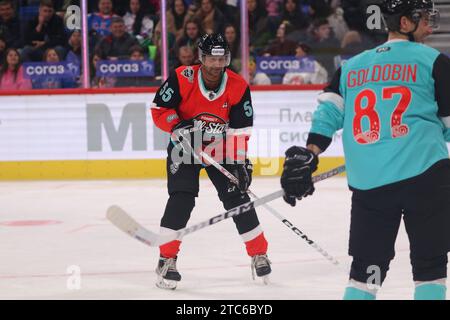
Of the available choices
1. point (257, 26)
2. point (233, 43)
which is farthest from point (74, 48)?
point (257, 26)

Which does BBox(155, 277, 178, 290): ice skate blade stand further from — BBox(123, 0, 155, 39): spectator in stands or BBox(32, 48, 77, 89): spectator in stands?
BBox(32, 48, 77, 89): spectator in stands

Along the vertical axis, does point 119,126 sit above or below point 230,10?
below

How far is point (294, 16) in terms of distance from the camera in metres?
9.08

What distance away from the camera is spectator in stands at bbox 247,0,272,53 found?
29.7 feet

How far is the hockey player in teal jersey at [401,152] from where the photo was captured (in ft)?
8.96

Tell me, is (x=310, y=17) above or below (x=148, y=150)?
above

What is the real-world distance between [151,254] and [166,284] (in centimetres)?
92

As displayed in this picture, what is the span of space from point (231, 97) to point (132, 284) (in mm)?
924

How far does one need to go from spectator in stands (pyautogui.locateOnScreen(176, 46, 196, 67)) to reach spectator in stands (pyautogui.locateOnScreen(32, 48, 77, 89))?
3.51 feet

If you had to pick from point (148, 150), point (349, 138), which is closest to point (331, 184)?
point (148, 150)

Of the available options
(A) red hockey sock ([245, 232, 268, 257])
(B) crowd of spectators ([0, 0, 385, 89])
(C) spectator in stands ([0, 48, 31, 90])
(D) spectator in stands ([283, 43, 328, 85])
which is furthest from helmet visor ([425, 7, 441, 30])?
(C) spectator in stands ([0, 48, 31, 90])

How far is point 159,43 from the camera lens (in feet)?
30.1

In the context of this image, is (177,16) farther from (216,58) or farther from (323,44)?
(216,58)
